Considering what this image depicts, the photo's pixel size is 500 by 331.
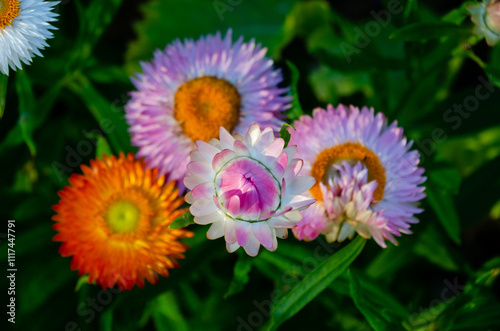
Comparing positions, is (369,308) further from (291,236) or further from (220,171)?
(220,171)

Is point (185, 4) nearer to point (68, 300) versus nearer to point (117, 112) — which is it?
point (117, 112)

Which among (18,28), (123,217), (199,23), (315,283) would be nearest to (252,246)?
(315,283)

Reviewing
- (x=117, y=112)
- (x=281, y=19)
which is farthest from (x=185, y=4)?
(x=117, y=112)

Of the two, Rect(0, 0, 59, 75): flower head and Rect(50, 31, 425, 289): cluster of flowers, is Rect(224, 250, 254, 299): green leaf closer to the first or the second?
Rect(50, 31, 425, 289): cluster of flowers

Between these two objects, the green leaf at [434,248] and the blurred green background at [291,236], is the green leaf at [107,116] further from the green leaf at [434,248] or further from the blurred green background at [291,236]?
the green leaf at [434,248]

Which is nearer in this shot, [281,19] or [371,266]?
[371,266]

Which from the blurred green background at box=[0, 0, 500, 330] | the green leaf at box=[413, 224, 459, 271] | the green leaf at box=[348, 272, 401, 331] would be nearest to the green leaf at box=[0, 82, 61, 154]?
the blurred green background at box=[0, 0, 500, 330]
